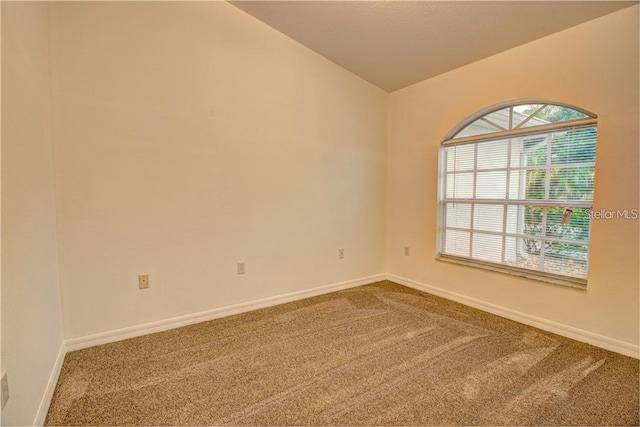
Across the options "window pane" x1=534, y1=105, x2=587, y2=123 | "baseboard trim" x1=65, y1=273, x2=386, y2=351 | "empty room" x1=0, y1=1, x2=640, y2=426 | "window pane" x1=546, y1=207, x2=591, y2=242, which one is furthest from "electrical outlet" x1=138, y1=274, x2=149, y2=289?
"window pane" x1=534, y1=105, x2=587, y2=123

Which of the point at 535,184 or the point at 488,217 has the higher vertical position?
the point at 535,184

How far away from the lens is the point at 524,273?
256cm

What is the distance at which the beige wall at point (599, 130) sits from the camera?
6.44ft

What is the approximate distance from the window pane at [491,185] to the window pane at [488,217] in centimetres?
11

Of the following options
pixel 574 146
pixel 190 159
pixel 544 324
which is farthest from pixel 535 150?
pixel 190 159

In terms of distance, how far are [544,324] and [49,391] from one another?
11.1 feet

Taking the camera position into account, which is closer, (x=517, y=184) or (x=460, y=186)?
(x=517, y=184)

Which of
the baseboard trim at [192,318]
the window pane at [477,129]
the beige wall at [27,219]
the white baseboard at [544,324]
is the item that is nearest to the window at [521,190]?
the window pane at [477,129]

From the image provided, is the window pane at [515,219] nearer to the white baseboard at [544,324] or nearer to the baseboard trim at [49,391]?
the white baseboard at [544,324]

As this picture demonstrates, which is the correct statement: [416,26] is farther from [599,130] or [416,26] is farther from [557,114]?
[599,130]

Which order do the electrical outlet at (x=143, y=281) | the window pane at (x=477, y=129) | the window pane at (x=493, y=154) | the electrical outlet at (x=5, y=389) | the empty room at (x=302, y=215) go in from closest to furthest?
the electrical outlet at (x=5, y=389) < the empty room at (x=302, y=215) < the electrical outlet at (x=143, y=281) < the window pane at (x=493, y=154) < the window pane at (x=477, y=129)

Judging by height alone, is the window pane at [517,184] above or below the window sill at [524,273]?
above

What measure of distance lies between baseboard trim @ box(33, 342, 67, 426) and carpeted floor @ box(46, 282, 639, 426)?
4 centimetres

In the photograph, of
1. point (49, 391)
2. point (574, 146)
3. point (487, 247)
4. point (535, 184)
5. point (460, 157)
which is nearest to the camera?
point (49, 391)
